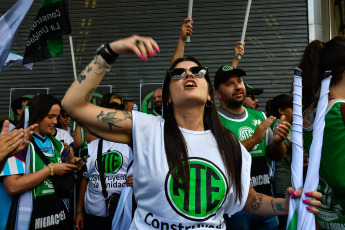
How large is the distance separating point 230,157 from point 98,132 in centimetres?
89

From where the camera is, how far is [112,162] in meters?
4.70

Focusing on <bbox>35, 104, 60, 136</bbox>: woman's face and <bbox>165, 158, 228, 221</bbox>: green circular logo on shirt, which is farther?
<bbox>35, 104, 60, 136</bbox>: woman's face

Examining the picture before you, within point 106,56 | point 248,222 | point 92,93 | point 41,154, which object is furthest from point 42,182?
point 248,222

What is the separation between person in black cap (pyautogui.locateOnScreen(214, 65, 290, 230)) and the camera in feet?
12.9

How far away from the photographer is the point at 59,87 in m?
8.80

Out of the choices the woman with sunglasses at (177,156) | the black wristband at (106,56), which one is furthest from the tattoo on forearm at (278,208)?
the black wristband at (106,56)

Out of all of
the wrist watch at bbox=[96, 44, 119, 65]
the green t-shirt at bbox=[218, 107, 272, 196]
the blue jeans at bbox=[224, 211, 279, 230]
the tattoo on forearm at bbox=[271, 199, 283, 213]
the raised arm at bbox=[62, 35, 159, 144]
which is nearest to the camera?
the raised arm at bbox=[62, 35, 159, 144]

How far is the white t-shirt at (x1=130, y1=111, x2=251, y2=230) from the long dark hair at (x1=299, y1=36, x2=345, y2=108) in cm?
81

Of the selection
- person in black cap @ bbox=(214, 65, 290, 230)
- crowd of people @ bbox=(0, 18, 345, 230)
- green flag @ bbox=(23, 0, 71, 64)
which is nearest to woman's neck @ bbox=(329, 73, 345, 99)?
crowd of people @ bbox=(0, 18, 345, 230)

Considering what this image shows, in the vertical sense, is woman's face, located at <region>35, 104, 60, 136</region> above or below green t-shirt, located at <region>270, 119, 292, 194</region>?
above

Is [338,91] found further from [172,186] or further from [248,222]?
[248,222]

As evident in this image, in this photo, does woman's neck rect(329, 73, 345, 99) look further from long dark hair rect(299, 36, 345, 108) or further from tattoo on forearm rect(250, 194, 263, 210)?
tattoo on forearm rect(250, 194, 263, 210)

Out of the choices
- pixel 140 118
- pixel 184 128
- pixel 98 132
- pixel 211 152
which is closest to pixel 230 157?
pixel 211 152

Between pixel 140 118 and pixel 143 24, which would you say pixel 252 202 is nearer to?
pixel 140 118
